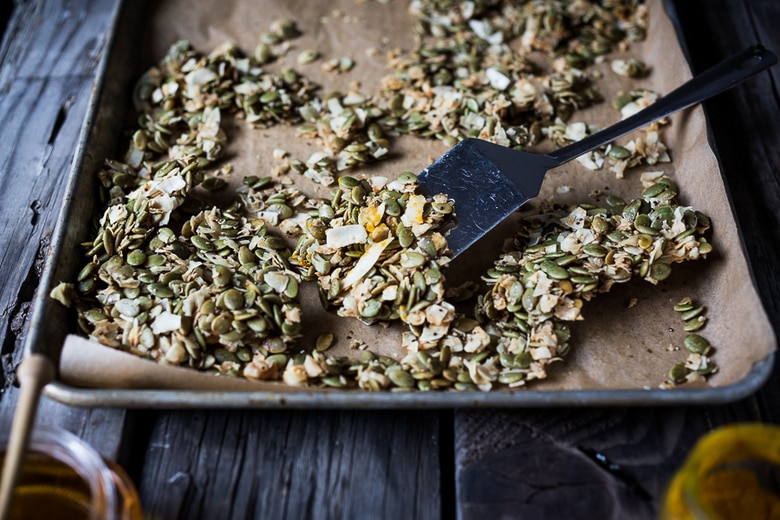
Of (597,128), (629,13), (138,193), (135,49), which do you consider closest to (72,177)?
(138,193)

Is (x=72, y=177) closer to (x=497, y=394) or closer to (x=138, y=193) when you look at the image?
(x=138, y=193)

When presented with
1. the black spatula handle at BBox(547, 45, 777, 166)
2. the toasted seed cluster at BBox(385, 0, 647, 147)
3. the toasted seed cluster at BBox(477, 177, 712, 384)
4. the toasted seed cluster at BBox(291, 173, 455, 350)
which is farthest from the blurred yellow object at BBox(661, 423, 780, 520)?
the toasted seed cluster at BBox(385, 0, 647, 147)

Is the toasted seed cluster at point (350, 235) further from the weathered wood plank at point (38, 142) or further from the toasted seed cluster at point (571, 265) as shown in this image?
the weathered wood plank at point (38, 142)

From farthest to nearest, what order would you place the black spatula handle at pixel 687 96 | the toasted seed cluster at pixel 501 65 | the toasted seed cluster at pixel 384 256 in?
the toasted seed cluster at pixel 501 65
the black spatula handle at pixel 687 96
the toasted seed cluster at pixel 384 256

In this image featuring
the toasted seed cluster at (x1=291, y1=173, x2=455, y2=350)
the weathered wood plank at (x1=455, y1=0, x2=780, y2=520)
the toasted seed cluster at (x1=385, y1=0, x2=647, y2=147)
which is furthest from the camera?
the toasted seed cluster at (x1=385, y1=0, x2=647, y2=147)

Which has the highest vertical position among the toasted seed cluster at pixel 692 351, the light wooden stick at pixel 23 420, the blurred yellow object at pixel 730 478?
the light wooden stick at pixel 23 420

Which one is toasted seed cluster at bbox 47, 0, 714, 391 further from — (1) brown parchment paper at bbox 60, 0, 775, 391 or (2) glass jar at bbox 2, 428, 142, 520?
(2) glass jar at bbox 2, 428, 142, 520

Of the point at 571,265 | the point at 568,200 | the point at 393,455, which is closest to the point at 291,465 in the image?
the point at 393,455

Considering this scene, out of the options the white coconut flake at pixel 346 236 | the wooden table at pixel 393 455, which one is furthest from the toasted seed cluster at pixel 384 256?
the wooden table at pixel 393 455
